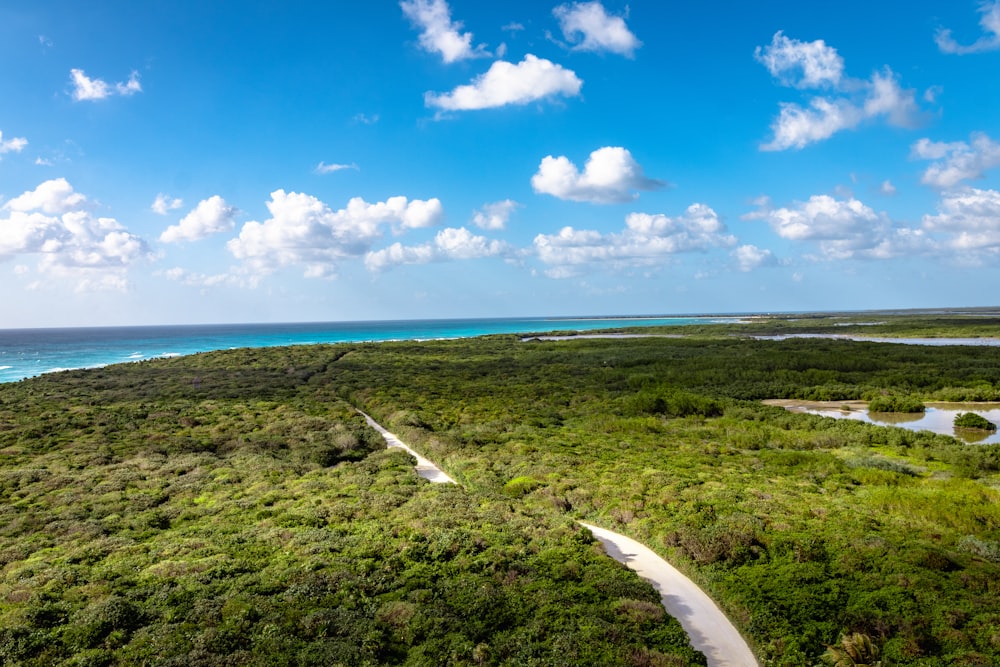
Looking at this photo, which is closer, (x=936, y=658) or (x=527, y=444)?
(x=936, y=658)

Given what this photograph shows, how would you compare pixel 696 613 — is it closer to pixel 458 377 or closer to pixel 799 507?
pixel 799 507

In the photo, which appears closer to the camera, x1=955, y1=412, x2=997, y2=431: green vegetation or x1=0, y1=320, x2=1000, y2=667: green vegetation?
x1=0, y1=320, x2=1000, y2=667: green vegetation

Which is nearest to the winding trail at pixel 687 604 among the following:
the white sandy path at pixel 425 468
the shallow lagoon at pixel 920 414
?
the white sandy path at pixel 425 468

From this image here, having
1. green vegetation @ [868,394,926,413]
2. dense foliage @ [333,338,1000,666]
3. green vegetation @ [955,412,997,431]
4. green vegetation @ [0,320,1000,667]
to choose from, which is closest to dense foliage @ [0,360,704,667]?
green vegetation @ [0,320,1000,667]

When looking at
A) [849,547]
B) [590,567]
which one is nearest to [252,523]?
[590,567]

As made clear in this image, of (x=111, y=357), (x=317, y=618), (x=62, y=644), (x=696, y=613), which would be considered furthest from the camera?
(x=111, y=357)

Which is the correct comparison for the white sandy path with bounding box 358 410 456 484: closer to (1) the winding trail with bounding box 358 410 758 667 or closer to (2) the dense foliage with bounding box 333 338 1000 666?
(2) the dense foliage with bounding box 333 338 1000 666
